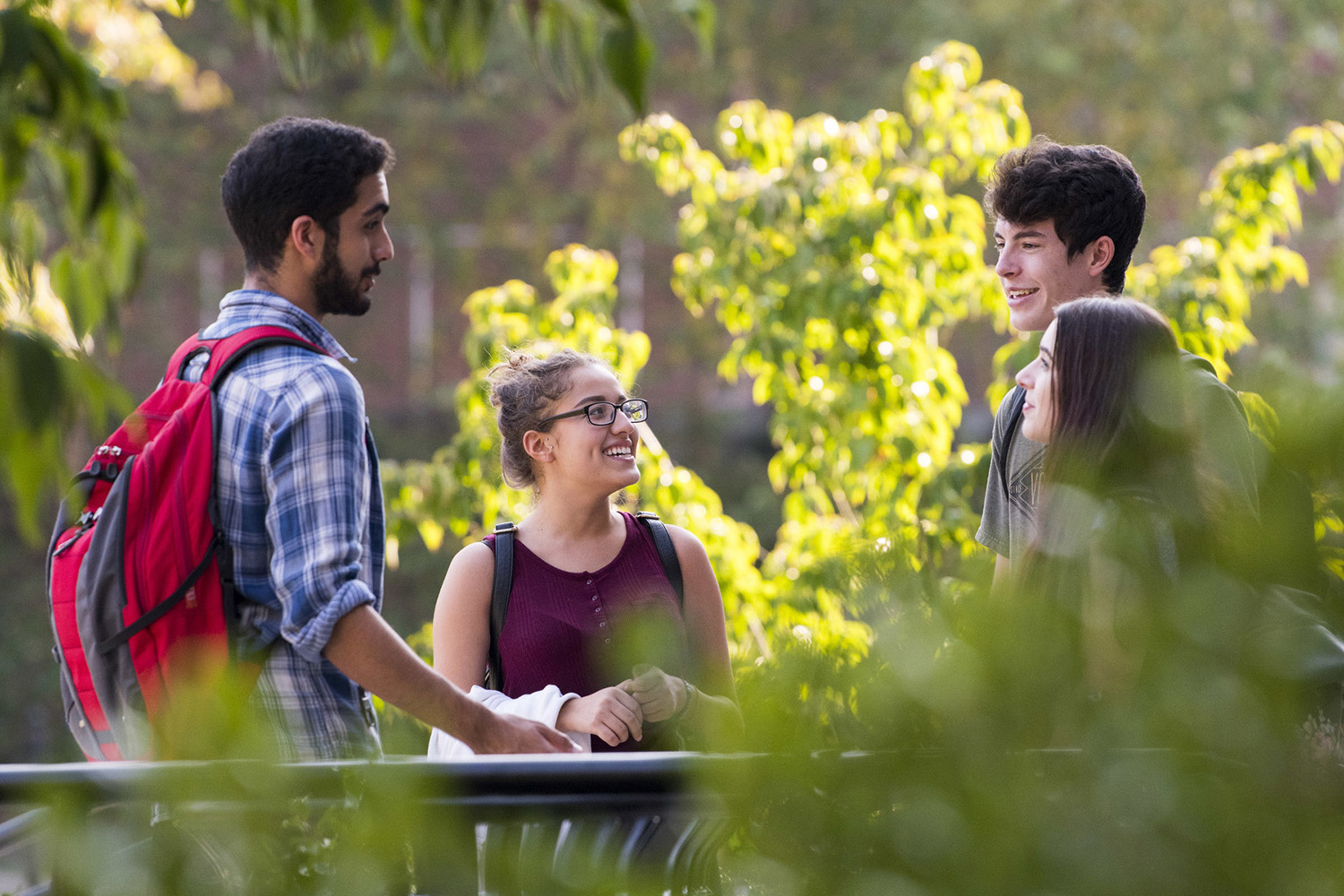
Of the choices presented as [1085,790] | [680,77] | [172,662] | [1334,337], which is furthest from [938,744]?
[680,77]

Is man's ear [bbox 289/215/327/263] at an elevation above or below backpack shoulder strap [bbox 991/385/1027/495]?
above

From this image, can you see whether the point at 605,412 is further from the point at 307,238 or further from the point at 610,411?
the point at 307,238

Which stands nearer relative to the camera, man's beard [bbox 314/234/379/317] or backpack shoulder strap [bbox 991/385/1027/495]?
man's beard [bbox 314/234/379/317]

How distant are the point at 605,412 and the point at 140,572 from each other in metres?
1.18

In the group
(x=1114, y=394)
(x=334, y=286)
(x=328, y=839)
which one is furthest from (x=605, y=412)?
(x=328, y=839)

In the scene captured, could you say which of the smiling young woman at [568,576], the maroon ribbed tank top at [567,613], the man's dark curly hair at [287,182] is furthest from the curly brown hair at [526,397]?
the man's dark curly hair at [287,182]

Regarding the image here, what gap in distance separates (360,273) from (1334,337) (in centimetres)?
200

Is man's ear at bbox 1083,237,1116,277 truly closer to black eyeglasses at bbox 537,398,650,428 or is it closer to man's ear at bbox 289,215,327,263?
black eyeglasses at bbox 537,398,650,428

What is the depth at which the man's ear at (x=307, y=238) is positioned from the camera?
257cm

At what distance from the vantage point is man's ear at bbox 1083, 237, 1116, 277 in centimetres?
279

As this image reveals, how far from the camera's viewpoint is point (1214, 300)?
14.0 feet

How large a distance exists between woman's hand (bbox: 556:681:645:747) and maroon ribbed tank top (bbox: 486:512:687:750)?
8 centimetres

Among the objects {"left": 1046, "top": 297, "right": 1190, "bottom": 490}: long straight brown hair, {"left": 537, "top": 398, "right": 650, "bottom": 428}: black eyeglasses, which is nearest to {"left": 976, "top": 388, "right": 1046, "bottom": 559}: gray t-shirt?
{"left": 1046, "top": 297, "right": 1190, "bottom": 490}: long straight brown hair

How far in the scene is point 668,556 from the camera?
3.01 m
